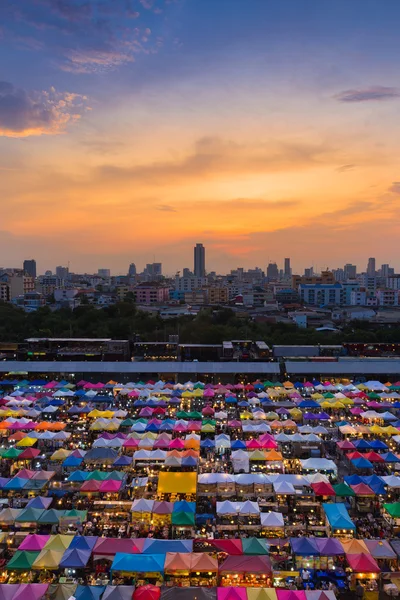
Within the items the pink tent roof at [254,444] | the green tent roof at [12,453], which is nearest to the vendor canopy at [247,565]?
the pink tent roof at [254,444]

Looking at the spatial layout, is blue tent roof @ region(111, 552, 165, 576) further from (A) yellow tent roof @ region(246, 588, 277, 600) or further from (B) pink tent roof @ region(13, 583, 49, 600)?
(A) yellow tent roof @ region(246, 588, 277, 600)

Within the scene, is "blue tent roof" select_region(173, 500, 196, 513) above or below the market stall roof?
above

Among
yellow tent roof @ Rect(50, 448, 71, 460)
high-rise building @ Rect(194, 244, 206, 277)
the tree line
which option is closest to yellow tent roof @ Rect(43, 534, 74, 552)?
yellow tent roof @ Rect(50, 448, 71, 460)

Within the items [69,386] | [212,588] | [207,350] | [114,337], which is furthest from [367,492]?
[114,337]

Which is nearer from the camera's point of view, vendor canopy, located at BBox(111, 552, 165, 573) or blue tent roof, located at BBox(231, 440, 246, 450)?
vendor canopy, located at BBox(111, 552, 165, 573)

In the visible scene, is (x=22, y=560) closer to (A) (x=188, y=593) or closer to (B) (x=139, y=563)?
(B) (x=139, y=563)

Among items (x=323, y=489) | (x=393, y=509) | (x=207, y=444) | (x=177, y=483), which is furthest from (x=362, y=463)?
(x=177, y=483)

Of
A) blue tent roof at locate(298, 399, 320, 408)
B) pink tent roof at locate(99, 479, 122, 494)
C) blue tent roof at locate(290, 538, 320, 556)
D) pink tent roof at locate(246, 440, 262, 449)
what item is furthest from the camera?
blue tent roof at locate(298, 399, 320, 408)

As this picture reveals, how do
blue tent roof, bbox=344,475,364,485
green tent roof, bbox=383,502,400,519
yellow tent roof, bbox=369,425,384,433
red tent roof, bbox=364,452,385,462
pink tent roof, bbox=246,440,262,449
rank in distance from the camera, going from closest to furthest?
green tent roof, bbox=383,502,400,519 → blue tent roof, bbox=344,475,364,485 → red tent roof, bbox=364,452,385,462 → pink tent roof, bbox=246,440,262,449 → yellow tent roof, bbox=369,425,384,433
